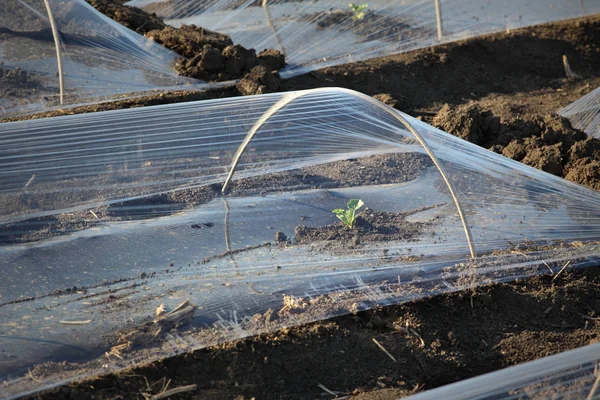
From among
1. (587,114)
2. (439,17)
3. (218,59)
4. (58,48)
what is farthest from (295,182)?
(439,17)

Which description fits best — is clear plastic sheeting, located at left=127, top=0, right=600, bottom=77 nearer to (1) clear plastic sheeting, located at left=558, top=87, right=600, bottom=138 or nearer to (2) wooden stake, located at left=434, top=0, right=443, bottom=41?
(2) wooden stake, located at left=434, top=0, right=443, bottom=41

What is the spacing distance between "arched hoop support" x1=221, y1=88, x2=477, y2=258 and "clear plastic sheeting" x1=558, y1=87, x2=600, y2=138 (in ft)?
7.32

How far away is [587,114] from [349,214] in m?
2.90

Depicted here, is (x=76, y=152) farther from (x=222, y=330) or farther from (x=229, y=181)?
(x=222, y=330)

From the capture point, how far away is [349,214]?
13.8ft

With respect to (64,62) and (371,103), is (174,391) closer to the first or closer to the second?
(371,103)

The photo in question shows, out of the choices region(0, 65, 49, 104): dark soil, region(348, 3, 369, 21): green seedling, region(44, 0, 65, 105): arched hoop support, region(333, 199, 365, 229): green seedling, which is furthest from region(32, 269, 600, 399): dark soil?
region(348, 3, 369, 21): green seedling

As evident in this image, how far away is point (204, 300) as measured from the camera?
3678mm

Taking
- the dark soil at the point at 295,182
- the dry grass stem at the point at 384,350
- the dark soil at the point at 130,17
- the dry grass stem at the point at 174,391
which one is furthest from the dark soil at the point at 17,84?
the dry grass stem at the point at 384,350

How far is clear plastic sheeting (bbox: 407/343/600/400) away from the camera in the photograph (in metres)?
2.86

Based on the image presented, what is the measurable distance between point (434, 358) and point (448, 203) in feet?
3.45

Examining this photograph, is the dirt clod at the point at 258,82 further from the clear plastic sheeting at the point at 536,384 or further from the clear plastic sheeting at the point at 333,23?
the clear plastic sheeting at the point at 536,384

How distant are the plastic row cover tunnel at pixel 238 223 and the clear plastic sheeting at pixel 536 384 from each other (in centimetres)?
97

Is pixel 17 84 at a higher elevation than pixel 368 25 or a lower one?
lower
